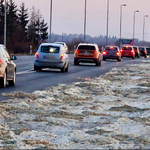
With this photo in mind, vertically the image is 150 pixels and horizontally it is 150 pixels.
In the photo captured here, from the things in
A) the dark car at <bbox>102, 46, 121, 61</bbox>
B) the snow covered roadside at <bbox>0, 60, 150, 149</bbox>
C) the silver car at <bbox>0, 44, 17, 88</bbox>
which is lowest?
the dark car at <bbox>102, 46, 121, 61</bbox>

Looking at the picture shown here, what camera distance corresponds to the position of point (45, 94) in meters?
14.5

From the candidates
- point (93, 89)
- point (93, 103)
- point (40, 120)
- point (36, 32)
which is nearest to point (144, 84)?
point (93, 89)

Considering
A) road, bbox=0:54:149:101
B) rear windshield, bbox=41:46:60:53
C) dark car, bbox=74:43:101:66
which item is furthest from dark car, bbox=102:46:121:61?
rear windshield, bbox=41:46:60:53

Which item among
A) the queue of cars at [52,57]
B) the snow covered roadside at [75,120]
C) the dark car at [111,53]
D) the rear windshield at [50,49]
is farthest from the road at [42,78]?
the dark car at [111,53]

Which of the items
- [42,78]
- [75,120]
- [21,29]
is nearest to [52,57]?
[42,78]

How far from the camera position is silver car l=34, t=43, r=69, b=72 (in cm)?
2919

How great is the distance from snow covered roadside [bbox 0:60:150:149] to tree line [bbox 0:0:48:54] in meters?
71.1

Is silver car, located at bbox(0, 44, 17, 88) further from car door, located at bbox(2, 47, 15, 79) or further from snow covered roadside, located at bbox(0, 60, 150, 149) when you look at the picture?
snow covered roadside, located at bbox(0, 60, 150, 149)

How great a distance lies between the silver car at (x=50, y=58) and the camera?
2919 centimetres

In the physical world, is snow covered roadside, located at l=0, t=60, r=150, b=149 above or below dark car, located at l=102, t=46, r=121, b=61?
above

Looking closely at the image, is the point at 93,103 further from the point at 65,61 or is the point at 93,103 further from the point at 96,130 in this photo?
the point at 65,61

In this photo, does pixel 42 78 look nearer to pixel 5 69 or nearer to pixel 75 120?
pixel 5 69

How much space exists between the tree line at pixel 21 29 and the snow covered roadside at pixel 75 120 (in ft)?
233

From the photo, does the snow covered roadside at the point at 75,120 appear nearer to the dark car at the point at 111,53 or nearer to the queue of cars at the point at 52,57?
the queue of cars at the point at 52,57
